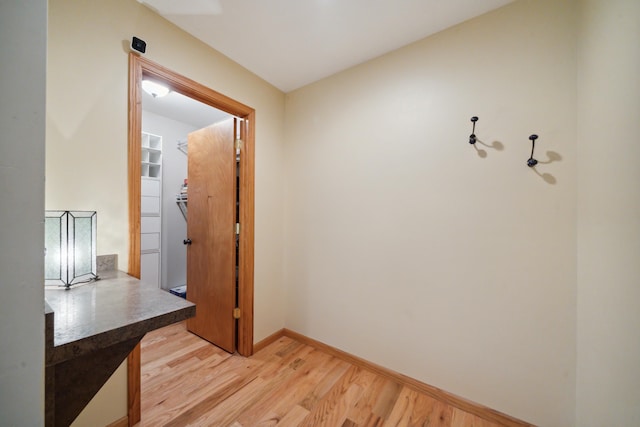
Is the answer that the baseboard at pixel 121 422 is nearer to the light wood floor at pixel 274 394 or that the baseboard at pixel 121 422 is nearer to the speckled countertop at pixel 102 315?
the light wood floor at pixel 274 394

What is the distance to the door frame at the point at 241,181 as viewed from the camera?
1330 millimetres

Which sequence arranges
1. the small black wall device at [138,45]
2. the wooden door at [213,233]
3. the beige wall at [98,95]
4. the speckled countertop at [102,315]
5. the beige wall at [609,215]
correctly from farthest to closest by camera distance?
the wooden door at [213,233]
the small black wall device at [138,45]
the beige wall at [98,95]
the beige wall at [609,215]
the speckled countertop at [102,315]

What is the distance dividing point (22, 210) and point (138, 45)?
4.71 ft

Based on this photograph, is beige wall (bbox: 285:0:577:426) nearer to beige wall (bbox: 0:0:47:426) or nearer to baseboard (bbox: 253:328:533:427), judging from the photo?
baseboard (bbox: 253:328:533:427)

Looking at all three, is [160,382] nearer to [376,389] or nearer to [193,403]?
[193,403]

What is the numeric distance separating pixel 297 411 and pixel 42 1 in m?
1.94

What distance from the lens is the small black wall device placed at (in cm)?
133

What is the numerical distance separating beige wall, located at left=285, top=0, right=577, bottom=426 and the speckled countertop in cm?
139

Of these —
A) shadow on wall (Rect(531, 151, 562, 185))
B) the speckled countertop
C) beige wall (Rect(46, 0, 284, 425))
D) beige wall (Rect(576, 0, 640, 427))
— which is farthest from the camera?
shadow on wall (Rect(531, 151, 562, 185))

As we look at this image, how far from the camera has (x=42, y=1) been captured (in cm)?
43

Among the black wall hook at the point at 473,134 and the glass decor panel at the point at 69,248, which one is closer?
the glass decor panel at the point at 69,248

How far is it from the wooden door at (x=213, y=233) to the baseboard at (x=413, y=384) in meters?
0.48

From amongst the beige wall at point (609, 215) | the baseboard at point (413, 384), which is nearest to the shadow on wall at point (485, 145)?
the beige wall at point (609, 215)

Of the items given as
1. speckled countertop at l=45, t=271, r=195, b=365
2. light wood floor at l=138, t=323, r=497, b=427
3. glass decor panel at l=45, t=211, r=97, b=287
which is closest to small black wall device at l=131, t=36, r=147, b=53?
glass decor panel at l=45, t=211, r=97, b=287
